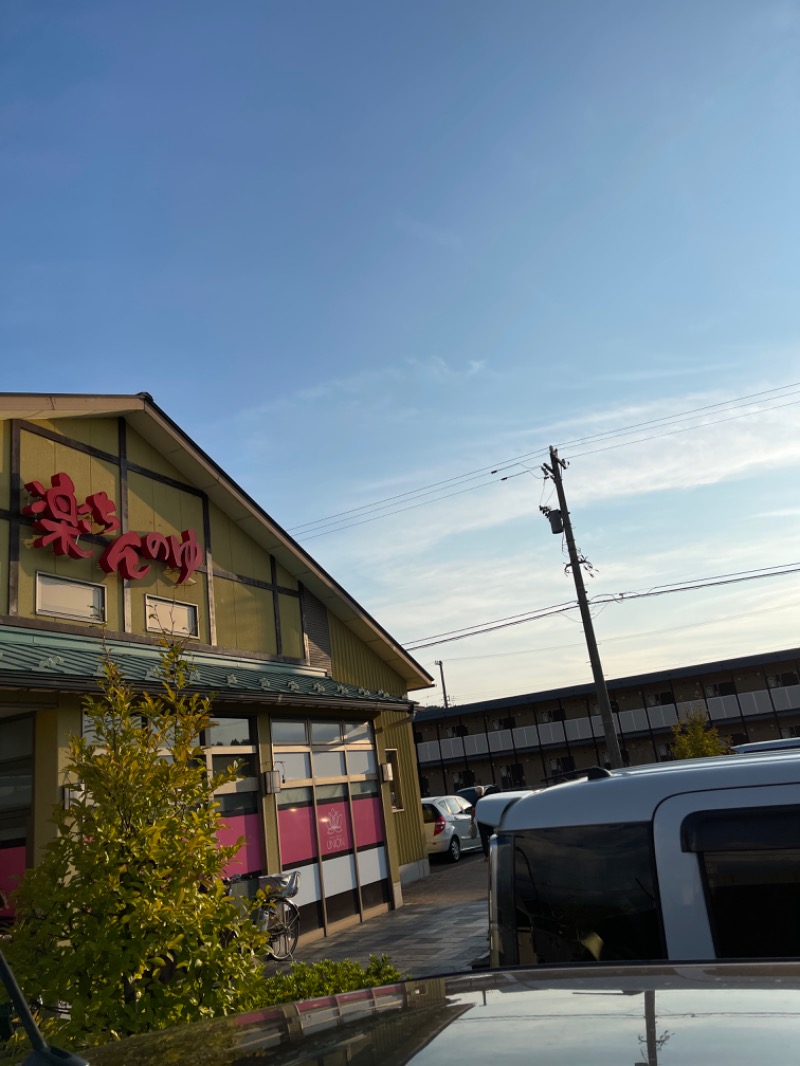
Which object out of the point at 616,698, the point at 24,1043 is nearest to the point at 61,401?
the point at 24,1043

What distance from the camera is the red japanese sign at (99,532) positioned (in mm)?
10656

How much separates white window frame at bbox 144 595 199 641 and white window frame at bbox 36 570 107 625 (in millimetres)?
840

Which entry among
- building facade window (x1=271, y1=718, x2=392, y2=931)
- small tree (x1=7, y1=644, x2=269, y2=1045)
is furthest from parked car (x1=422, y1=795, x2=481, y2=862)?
small tree (x1=7, y1=644, x2=269, y2=1045)

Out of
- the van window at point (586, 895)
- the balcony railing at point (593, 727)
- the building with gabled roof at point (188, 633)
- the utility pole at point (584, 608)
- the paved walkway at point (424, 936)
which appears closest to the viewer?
the van window at point (586, 895)

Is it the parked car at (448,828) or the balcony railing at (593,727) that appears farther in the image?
the balcony railing at (593,727)

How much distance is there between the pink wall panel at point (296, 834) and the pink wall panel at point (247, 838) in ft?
1.56

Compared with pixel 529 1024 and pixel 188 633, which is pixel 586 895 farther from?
pixel 188 633

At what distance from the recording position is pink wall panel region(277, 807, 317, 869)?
476 inches

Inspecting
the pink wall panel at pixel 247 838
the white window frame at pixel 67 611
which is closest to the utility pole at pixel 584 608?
the pink wall panel at pixel 247 838

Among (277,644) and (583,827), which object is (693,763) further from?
(277,644)

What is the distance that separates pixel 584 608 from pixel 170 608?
11.9 m

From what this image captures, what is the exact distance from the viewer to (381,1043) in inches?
70.1

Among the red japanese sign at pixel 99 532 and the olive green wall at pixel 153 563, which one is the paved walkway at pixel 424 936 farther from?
the red japanese sign at pixel 99 532

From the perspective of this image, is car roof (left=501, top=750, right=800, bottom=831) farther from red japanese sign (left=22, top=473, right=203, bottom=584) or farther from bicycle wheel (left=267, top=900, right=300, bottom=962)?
red japanese sign (left=22, top=473, right=203, bottom=584)
